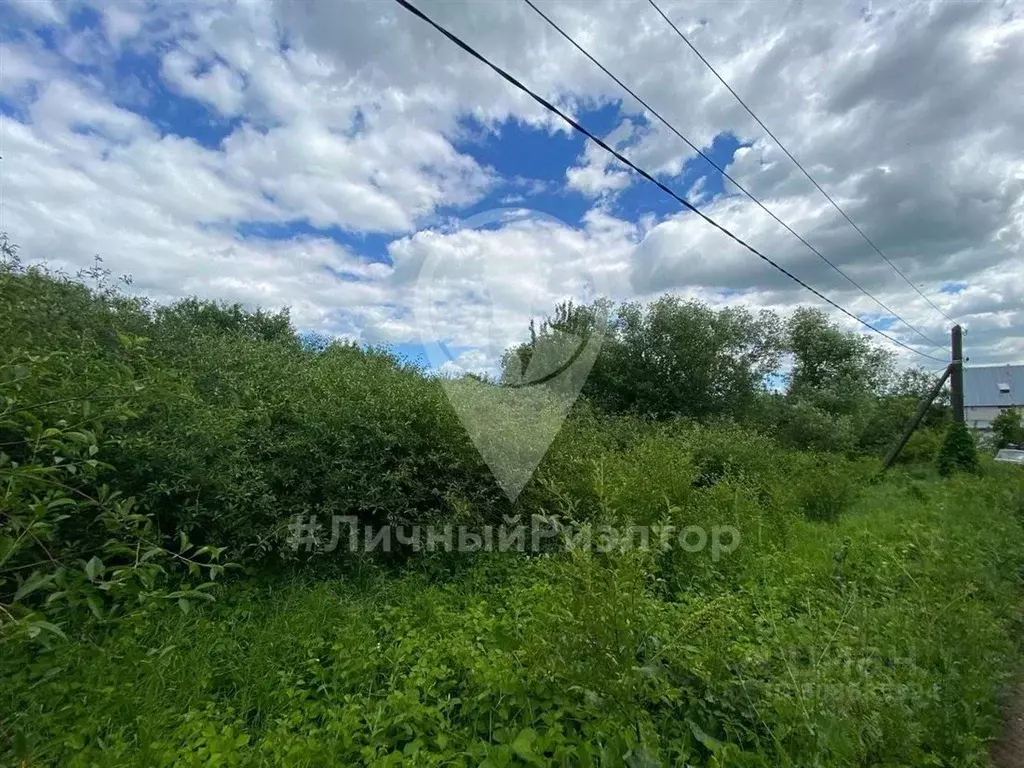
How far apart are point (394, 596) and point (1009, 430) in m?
23.3

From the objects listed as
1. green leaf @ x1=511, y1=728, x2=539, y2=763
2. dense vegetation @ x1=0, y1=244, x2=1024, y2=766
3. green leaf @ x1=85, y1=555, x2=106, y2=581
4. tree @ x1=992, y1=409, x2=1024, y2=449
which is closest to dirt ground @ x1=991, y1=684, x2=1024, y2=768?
dense vegetation @ x1=0, y1=244, x2=1024, y2=766

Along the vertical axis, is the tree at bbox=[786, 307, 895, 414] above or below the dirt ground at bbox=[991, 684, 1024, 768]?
above

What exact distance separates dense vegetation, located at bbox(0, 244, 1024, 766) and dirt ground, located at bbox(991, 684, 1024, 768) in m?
0.12

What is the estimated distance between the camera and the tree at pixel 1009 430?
678 inches

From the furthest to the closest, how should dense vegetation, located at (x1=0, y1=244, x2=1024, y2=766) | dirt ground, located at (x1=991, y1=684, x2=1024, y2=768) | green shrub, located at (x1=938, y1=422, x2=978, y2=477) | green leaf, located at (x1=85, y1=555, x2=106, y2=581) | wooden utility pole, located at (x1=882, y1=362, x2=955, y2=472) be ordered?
wooden utility pole, located at (x1=882, y1=362, x2=955, y2=472) < green shrub, located at (x1=938, y1=422, x2=978, y2=477) < dirt ground, located at (x1=991, y1=684, x2=1024, y2=768) < dense vegetation, located at (x1=0, y1=244, x2=1024, y2=766) < green leaf, located at (x1=85, y1=555, x2=106, y2=581)

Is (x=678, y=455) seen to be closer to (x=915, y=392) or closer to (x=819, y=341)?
(x=819, y=341)

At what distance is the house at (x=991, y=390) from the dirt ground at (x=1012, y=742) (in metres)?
43.1

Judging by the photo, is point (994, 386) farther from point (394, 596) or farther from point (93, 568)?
point (93, 568)

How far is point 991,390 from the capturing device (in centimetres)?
3631

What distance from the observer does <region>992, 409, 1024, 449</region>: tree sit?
17219 mm

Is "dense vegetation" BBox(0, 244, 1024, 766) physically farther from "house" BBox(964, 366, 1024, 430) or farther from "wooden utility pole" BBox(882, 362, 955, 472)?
"house" BBox(964, 366, 1024, 430)

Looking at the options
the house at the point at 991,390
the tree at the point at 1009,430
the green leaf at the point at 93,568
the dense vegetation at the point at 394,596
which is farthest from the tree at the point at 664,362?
the house at the point at 991,390

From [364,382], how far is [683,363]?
1164cm

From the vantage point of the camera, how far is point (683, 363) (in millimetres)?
14250
